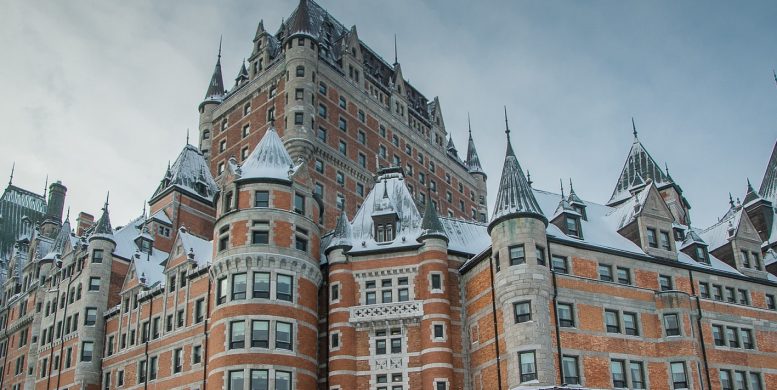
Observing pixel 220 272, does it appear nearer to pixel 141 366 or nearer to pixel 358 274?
pixel 358 274

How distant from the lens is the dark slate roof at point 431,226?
61219mm

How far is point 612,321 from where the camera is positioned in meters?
57.3

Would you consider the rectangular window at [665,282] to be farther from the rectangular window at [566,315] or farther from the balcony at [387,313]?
the balcony at [387,313]

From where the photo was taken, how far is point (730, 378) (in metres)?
58.9

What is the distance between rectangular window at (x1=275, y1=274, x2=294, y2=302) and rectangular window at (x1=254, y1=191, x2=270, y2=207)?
5392 millimetres

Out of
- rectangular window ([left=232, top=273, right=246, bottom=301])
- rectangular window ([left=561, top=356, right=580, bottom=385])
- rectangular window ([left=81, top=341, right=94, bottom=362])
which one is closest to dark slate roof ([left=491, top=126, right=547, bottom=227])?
rectangular window ([left=561, top=356, right=580, bottom=385])

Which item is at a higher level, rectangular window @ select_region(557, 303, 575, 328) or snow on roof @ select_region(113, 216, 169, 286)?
snow on roof @ select_region(113, 216, 169, 286)

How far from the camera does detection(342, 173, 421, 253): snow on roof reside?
62812 mm

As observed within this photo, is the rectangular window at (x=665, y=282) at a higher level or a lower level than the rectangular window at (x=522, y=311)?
higher

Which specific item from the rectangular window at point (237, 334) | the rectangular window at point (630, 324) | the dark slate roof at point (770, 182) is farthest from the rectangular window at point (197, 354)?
the dark slate roof at point (770, 182)

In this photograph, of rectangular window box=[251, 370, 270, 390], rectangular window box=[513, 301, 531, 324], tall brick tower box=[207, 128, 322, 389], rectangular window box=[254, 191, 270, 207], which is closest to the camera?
rectangular window box=[513, 301, 531, 324]

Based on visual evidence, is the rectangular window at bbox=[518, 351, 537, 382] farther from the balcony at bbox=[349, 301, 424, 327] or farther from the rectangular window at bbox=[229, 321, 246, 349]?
the rectangular window at bbox=[229, 321, 246, 349]

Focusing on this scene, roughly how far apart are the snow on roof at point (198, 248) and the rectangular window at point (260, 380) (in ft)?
43.3

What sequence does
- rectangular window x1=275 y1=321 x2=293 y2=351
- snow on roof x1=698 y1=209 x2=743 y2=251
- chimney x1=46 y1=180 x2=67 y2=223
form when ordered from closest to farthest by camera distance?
rectangular window x1=275 y1=321 x2=293 y2=351, snow on roof x1=698 y1=209 x2=743 y2=251, chimney x1=46 y1=180 x2=67 y2=223
